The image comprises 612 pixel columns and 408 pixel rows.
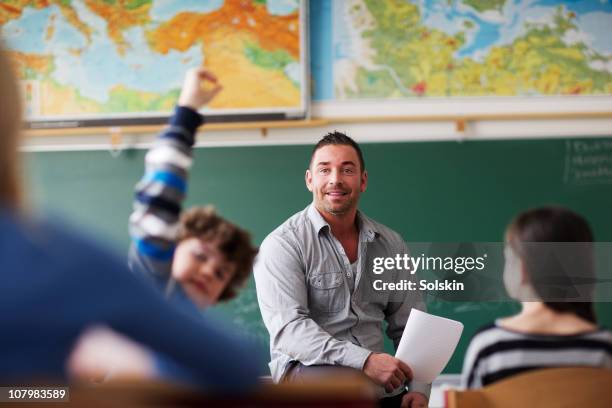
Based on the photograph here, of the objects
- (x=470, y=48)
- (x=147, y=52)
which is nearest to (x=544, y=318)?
(x=470, y=48)

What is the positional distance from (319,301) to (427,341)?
424mm

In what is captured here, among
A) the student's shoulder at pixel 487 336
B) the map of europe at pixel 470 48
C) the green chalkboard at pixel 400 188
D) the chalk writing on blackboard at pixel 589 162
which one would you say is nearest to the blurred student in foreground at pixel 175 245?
the student's shoulder at pixel 487 336

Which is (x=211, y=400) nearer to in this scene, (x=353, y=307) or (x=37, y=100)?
(x=353, y=307)

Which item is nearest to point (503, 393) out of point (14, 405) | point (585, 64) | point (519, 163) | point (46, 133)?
point (14, 405)

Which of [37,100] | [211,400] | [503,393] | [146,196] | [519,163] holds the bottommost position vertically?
[211,400]

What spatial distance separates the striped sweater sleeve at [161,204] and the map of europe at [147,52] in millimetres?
2666

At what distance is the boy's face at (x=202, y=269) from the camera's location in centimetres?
147

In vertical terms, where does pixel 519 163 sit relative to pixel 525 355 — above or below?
above

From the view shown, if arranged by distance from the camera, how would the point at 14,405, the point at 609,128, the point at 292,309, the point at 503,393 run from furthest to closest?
the point at 609,128, the point at 292,309, the point at 503,393, the point at 14,405

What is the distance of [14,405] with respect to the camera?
26.5 inches

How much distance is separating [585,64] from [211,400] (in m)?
3.80

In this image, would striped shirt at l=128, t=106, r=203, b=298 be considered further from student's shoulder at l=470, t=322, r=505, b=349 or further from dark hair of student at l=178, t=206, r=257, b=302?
student's shoulder at l=470, t=322, r=505, b=349

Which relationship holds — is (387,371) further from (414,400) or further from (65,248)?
(65,248)

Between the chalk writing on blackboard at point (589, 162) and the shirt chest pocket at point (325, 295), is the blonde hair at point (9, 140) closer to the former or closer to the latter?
the shirt chest pocket at point (325, 295)
